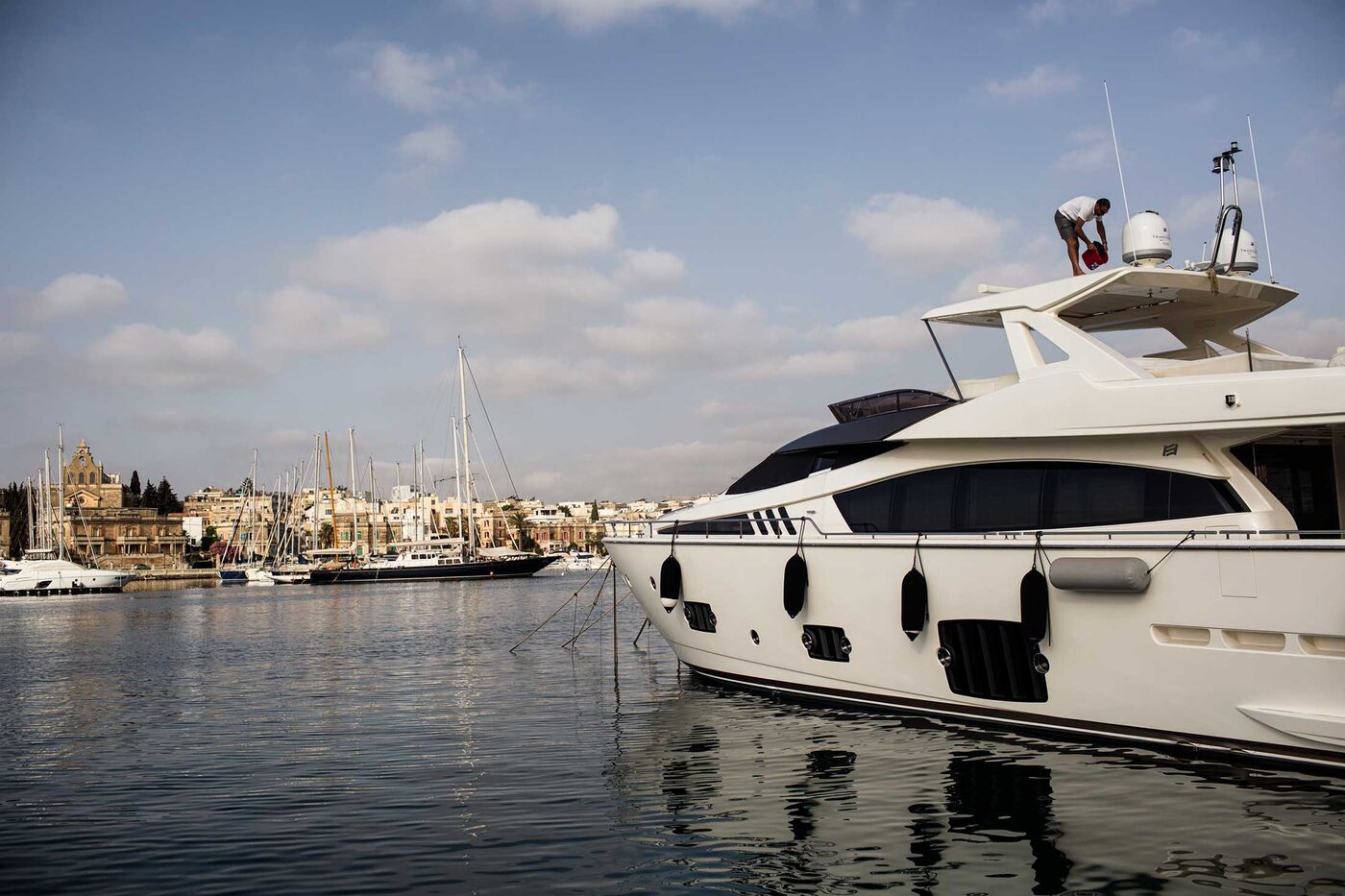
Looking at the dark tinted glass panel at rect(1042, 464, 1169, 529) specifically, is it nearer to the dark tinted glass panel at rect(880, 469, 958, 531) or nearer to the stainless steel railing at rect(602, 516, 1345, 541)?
the stainless steel railing at rect(602, 516, 1345, 541)

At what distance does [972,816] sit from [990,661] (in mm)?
3061

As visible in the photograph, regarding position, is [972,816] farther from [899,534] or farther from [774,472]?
[774,472]

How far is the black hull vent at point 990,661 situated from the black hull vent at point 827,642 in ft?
4.86

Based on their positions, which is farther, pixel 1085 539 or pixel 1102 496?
pixel 1102 496

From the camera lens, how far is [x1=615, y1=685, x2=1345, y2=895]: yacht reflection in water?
708 cm

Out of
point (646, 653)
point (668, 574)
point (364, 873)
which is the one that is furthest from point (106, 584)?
point (364, 873)

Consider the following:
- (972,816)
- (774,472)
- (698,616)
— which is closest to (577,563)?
(698,616)

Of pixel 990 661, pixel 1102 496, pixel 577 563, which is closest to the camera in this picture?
pixel 1102 496

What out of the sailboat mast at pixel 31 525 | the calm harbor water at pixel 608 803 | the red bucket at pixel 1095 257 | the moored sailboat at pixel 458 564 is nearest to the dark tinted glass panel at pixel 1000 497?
the calm harbor water at pixel 608 803

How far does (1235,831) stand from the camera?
7.78 meters

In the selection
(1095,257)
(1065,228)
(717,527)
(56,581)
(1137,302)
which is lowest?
(56,581)

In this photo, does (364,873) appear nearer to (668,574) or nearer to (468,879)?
(468,879)

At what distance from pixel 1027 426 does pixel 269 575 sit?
292ft

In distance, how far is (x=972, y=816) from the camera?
27.8ft
